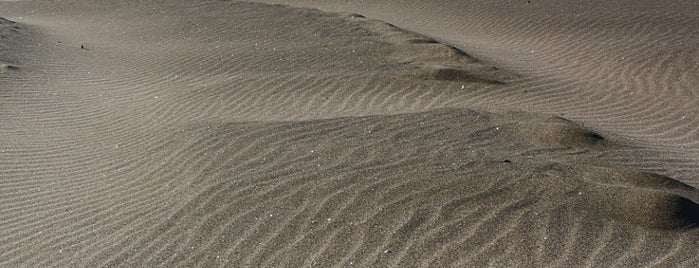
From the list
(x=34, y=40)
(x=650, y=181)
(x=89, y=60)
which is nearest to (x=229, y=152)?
(x=650, y=181)

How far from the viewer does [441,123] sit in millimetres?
7680

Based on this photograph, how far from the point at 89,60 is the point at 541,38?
23.1ft

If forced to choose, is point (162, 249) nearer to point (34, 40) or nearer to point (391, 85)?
point (391, 85)

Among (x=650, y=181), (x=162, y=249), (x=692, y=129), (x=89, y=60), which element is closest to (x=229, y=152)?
(x=162, y=249)

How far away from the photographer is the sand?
530cm

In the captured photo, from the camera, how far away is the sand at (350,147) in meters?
5.30

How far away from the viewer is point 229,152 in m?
6.98

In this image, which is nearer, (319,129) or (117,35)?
(319,129)

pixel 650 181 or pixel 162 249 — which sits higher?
pixel 650 181

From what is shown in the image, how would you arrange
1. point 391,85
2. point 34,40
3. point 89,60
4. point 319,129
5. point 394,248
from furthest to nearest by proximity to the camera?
point 34,40 → point 89,60 → point 391,85 → point 319,129 → point 394,248

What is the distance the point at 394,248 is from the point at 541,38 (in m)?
9.53

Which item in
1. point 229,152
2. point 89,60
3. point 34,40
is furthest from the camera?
point 34,40

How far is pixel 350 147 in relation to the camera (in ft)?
22.9

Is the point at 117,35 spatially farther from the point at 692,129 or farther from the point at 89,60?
the point at 692,129
